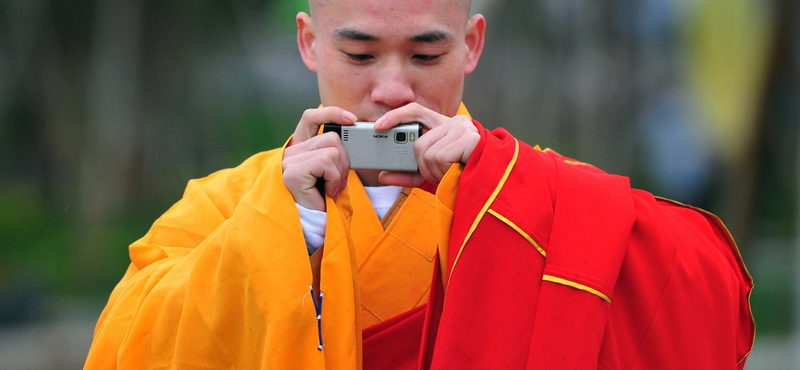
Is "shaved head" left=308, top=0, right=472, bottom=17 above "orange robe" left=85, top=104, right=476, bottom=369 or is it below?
above

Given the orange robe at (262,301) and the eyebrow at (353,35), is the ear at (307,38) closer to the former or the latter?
the eyebrow at (353,35)

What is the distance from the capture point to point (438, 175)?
1.64 meters

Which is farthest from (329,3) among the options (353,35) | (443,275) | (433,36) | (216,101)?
(216,101)

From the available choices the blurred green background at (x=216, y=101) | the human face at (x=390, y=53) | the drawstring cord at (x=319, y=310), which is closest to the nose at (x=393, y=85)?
the human face at (x=390, y=53)

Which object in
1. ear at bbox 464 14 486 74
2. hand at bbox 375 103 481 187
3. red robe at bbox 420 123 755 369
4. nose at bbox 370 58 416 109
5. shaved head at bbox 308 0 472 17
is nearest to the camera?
red robe at bbox 420 123 755 369

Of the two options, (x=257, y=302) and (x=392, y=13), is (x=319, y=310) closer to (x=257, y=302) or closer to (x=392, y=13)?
(x=257, y=302)

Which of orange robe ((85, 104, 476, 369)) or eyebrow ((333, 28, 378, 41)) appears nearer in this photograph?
orange robe ((85, 104, 476, 369))

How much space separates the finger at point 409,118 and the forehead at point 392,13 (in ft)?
1.04

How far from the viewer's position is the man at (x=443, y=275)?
1514 mm

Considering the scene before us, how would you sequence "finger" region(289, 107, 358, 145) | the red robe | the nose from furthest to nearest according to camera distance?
the nose
"finger" region(289, 107, 358, 145)
the red robe

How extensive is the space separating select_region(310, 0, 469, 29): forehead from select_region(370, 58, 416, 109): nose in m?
0.10

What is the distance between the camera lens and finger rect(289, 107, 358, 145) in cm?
173

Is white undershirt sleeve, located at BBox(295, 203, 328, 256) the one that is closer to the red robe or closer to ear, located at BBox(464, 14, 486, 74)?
the red robe

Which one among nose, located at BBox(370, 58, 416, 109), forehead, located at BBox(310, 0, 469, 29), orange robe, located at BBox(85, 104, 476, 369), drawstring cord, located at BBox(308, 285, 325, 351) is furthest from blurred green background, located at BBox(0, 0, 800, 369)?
drawstring cord, located at BBox(308, 285, 325, 351)
